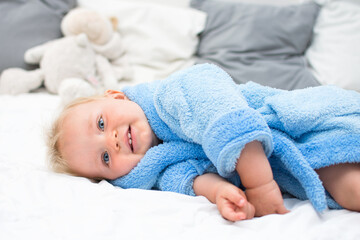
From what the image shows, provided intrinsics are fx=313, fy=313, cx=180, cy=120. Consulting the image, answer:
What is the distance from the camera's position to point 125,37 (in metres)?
2.01

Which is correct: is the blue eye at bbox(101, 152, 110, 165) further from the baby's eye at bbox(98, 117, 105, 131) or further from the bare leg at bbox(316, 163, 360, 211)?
the bare leg at bbox(316, 163, 360, 211)

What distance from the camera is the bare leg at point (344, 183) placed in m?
0.74

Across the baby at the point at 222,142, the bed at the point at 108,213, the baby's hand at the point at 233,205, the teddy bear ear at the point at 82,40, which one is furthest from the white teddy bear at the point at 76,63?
the baby's hand at the point at 233,205

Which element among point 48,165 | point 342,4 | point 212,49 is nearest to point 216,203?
point 48,165

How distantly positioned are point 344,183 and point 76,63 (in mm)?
1371

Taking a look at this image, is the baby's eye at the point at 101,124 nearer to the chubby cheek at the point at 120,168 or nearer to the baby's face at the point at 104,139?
the baby's face at the point at 104,139

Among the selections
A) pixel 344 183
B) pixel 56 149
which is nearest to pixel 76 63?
pixel 56 149

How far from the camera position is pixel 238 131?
2.24ft

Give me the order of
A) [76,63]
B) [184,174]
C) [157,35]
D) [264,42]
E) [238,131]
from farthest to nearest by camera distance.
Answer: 1. [157,35]
2. [264,42]
3. [76,63]
4. [184,174]
5. [238,131]

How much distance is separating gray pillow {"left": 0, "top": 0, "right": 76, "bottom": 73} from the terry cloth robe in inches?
46.0

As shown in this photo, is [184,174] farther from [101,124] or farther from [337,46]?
[337,46]

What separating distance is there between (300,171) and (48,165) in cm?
72

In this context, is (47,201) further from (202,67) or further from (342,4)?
(342,4)

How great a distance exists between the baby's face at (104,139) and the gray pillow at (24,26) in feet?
3.51
